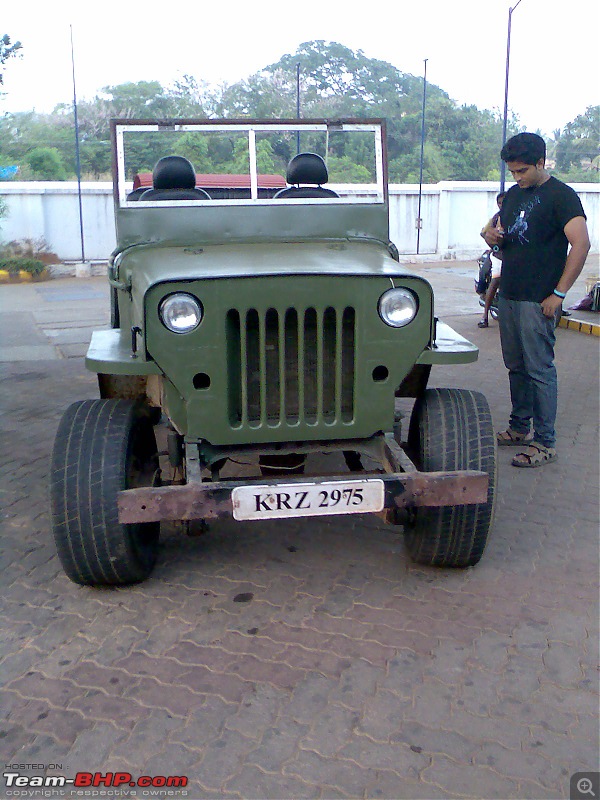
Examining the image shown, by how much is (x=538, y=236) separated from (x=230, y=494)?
2632mm

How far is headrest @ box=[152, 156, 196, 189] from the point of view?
429cm

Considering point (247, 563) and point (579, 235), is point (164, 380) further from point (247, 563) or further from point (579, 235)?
point (579, 235)

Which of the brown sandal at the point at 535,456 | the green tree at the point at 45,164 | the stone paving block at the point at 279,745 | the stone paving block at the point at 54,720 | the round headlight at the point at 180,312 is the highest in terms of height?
the green tree at the point at 45,164

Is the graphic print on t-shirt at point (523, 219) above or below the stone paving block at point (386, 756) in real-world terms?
above

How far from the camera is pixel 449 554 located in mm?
3340

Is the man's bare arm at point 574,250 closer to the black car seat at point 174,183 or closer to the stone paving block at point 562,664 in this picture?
the black car seat at point 174,183

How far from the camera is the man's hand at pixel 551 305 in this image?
4.45 metres

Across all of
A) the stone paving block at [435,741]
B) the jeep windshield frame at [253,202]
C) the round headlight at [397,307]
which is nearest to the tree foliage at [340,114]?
the jeep windshield frame at [253,202]

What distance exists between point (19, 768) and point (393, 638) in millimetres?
1349

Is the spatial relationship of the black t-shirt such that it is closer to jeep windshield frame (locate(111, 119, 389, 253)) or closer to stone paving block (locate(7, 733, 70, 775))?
jeep windshield frame (locate(111, 119, 389, 253))

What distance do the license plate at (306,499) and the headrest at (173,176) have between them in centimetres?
213

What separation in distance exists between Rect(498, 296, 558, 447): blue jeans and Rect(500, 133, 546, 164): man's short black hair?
81cm

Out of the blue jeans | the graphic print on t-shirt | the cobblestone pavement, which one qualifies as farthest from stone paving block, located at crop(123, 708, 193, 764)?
the graphic print on t-shirt

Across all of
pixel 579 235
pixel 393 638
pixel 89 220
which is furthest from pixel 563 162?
pixel 393 638
